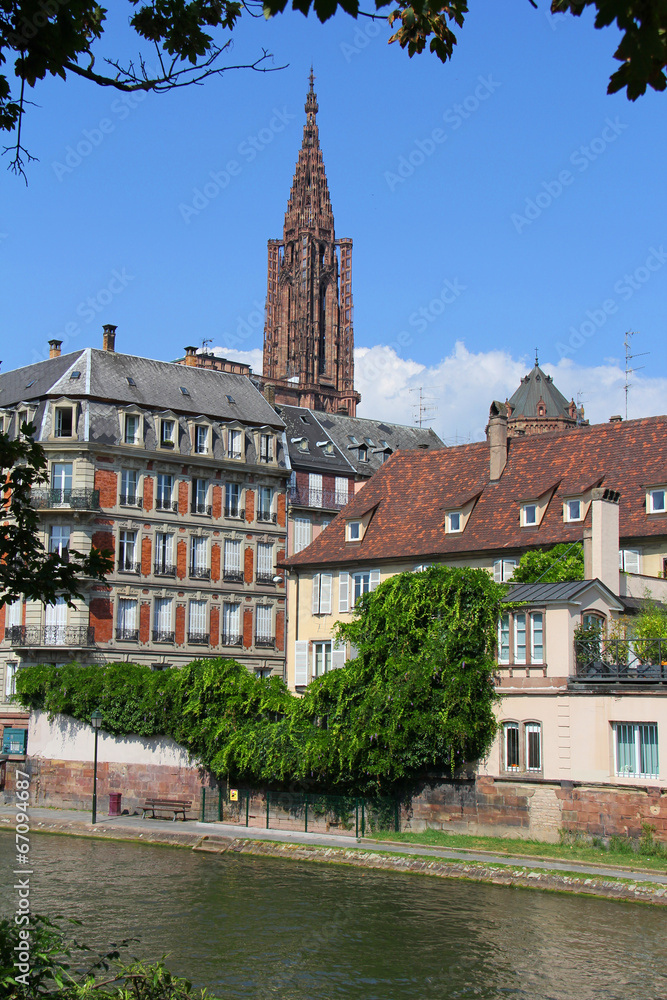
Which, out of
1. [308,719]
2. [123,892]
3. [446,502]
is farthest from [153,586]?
[123,892]

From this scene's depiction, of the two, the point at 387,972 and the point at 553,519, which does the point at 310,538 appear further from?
the point at 387,972

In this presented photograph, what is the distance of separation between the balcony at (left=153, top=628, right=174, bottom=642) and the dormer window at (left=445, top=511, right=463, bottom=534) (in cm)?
1832

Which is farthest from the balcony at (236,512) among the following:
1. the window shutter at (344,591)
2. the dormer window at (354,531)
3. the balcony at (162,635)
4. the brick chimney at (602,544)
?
the brick chimney at (602,544)

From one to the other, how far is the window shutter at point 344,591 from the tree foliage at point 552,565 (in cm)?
875

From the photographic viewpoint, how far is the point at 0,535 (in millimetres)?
10898

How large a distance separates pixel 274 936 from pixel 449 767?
13.0 metres

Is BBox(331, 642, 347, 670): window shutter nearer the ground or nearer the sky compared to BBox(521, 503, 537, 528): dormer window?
nearer the ground

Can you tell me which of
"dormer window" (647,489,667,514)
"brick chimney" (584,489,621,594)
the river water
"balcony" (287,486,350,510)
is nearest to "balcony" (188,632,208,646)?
"balcony" (287,486,350,510)

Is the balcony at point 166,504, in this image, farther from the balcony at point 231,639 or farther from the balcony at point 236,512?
the balcony at point 231,639

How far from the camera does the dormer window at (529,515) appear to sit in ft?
145

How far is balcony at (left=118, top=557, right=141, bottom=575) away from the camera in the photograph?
2260 inches

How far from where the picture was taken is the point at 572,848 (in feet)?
101

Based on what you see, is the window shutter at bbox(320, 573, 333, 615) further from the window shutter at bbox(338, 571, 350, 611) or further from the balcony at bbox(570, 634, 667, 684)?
the balcony at bbox(570, 634, 667, 684)

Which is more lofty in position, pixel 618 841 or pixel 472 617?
pixel 472 617
